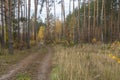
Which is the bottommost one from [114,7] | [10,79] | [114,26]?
[10,79]

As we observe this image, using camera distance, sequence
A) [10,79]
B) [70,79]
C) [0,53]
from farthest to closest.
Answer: [0,53], [10,79], [70,79]

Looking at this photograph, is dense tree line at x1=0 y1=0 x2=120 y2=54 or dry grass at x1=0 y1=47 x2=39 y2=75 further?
dense tree line at x1=0 y1=0 x2=120 y2=54

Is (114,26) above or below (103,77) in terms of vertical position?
above

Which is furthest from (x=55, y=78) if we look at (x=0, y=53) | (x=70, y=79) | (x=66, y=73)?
(x=0, y=53)

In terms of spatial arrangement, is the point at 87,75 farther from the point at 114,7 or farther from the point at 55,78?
the point at 114,7

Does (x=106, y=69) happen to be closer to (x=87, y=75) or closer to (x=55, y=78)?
(x=87, y=75)

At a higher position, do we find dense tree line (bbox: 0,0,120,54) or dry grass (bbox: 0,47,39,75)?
dense tree line (bbox: 0,0,120,54)

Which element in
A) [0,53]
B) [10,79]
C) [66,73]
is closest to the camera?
[66,73]

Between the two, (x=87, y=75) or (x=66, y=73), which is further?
(x=66, y=73)

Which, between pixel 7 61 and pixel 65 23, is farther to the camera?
pixel 65 23

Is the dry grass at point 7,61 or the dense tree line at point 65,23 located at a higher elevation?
the dense tree line at point 65,23

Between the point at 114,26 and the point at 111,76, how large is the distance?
166 ft

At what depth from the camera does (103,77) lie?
8.26 metres

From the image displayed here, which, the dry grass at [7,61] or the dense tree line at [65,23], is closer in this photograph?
the dry grass at [7,61]
